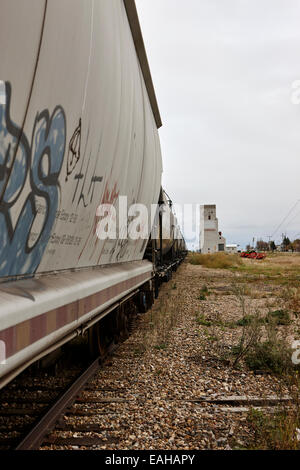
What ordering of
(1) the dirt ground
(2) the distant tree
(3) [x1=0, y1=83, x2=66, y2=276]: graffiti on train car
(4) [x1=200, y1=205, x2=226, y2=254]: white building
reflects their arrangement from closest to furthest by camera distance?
(3) [x1=0, y1=83, x2=66, y2=276]: graffiti on train car, (1) the dirt ground, (4) [x1=200, y1=205, x2=226, y2=254]: white building, (2) the distant tree

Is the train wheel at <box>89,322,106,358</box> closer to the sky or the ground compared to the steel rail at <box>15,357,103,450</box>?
closer to the sky

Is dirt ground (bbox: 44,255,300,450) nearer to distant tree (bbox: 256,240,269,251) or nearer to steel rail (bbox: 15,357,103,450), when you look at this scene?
steel rail (bbox: 15,357,103,450)

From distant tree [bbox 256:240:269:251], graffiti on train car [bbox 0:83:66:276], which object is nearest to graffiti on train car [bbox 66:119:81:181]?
graffiti on train car [bbox 0:83:66:276]

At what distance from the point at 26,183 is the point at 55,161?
42 centimetres

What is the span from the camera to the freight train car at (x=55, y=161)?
2.00m

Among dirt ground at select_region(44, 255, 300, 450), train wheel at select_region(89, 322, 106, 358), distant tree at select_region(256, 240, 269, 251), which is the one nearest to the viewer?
dirt ground at select_region(44, 255, 300, 450)

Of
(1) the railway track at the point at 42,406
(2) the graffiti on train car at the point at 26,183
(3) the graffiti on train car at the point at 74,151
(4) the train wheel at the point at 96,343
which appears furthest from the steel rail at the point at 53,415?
(3) the graffiti on train car at the point at 74,151

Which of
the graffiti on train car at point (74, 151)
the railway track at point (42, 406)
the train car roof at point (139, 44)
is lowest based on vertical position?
the railway track at point (42, 406)

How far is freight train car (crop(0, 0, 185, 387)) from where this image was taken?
2002 millimetres

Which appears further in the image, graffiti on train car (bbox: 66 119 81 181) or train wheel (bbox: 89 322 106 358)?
train wheel (bbox: 89 322 106 358)

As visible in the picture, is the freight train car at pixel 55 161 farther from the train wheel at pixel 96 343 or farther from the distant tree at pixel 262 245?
the distant tree at pixel 262 245

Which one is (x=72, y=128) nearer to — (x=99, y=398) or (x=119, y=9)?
(x=119, y=9)

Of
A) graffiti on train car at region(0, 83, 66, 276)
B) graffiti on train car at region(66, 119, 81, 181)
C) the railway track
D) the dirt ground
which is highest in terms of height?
graffiti on train car at region(66, 119, 81, 181)
